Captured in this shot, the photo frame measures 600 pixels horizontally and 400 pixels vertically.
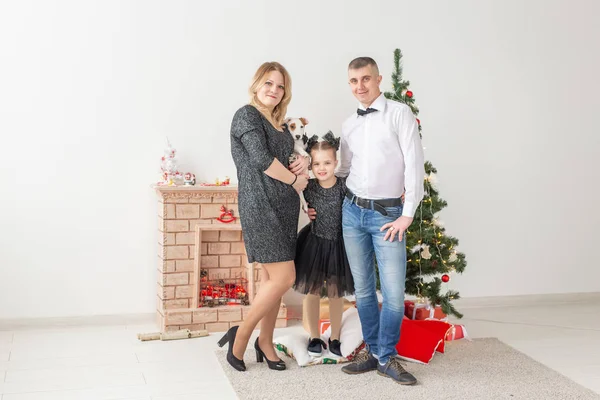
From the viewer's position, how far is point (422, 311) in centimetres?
413

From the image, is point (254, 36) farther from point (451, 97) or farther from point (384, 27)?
point (451, 97)

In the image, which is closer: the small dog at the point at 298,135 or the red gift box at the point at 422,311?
the small dog at the point at 298,135

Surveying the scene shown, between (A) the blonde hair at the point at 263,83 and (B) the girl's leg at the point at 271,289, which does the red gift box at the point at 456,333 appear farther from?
(A) the blonde hair at the point at 263,83

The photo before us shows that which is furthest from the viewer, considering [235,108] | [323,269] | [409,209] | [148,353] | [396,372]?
[235,108]

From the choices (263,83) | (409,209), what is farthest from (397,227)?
(263,83)

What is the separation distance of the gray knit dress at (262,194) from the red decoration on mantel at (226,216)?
97 cm

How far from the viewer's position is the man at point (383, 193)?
3207mm

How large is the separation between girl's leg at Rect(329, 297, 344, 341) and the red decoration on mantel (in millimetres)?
1008

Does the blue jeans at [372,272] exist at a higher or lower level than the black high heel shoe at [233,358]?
higher

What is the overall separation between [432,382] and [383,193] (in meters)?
0.91

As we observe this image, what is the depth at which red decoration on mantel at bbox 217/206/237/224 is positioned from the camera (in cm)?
433

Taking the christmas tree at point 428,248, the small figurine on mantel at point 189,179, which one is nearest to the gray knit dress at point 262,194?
the christmas tree at point 428,248

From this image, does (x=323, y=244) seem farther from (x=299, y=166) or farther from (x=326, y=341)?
(x=326, y=341)

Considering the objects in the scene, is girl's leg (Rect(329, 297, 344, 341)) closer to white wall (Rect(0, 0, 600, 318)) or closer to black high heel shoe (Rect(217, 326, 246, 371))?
black high heel shoe (Rect(217, 326, 246, 371))
